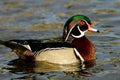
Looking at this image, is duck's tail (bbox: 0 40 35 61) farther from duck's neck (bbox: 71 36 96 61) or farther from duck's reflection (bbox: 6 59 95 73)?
duck's neck (bbox: 71 36 96 61)

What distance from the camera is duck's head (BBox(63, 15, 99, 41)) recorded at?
12430mm

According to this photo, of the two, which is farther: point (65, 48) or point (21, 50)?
point (21, 50)

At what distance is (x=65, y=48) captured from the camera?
11938 mm

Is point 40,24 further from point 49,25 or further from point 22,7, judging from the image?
point 22,7

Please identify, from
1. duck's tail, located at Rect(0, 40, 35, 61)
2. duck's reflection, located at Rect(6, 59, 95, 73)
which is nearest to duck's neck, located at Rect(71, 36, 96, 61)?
duck's reflection, located at Rect(6, 59, 95, 73)

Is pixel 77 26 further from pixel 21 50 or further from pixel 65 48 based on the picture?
pixel 21 50

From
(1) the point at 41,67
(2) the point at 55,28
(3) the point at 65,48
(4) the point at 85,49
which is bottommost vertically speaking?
(1) the point at 41,67

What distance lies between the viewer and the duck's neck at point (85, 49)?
40.2 feet

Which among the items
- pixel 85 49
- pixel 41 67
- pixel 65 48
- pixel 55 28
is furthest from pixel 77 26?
pixel 55 28

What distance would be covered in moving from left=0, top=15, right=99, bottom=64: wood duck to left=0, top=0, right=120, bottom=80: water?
0.84 ft

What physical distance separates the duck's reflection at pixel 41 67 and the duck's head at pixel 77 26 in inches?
29.4

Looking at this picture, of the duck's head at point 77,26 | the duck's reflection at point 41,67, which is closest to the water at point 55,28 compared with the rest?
the duck's reflection at point 41,67

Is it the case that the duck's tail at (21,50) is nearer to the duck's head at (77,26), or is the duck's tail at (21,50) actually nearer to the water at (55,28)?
the water at (55,28)

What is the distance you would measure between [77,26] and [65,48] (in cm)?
80
